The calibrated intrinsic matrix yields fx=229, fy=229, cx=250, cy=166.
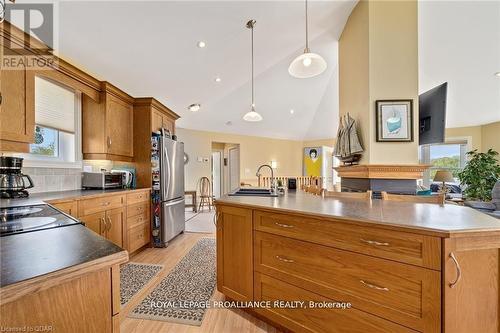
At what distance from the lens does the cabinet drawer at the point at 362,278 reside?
1110mm

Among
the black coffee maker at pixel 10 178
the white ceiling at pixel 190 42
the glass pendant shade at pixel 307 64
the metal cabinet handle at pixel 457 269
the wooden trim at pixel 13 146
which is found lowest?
the metal cabinet handle at pixel 457 269

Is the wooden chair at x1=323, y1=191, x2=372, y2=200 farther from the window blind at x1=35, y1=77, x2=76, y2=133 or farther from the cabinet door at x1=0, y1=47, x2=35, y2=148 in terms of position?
the window blind at x1=35, y1=77, x2=76, y2=133

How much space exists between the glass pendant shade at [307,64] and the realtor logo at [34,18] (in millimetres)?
2307

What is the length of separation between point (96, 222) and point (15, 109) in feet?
4.11

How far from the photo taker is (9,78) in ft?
6.03

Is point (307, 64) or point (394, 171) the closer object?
point (307, 64)

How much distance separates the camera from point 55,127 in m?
2.73

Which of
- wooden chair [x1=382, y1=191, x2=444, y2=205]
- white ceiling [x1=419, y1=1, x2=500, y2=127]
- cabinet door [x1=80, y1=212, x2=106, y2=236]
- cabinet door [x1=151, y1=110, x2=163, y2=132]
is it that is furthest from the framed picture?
cabinet door [x1=80, y1=212, x2=106, y2=236]

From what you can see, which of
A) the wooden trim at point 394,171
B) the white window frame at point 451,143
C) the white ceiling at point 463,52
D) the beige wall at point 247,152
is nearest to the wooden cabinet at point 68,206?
the wooden trim at point 394,171

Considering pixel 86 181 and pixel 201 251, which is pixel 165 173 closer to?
pixel 86 181

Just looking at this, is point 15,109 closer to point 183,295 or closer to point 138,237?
point 138,237

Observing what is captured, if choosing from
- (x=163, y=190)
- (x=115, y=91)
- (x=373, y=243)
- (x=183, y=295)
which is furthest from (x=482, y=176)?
(x=115, y=91)

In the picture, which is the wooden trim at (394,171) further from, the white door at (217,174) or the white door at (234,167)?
the white door at (217,174)

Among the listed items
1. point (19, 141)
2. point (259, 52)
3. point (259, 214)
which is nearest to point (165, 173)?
point (19, 141)
